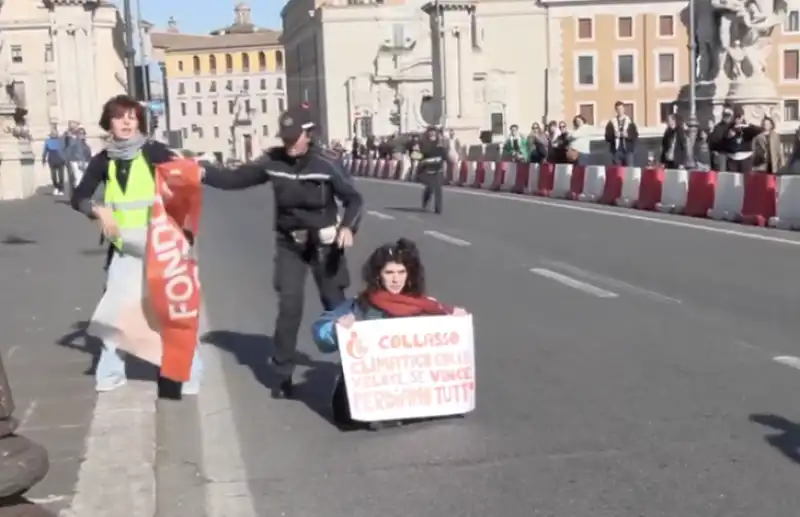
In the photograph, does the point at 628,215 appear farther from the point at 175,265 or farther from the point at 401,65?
the point at 401,65

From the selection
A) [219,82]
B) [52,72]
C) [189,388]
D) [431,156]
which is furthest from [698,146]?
[219,82]

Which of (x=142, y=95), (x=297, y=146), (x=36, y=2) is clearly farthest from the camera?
(x=36, y=2)

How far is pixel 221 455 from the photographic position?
699 cm

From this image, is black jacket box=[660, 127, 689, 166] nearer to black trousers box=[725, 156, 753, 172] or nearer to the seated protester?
black trousers box=[725, 156, 753, 172]

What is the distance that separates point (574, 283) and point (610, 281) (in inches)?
14.4

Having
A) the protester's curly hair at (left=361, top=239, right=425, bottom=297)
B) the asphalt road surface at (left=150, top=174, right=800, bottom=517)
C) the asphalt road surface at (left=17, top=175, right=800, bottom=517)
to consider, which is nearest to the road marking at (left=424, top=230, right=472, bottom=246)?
the asphalt road surface at (left=150, top=174, right=800, bottom=517)

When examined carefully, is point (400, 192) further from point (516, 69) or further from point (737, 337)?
point (516, 69)

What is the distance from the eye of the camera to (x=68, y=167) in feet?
→ 112

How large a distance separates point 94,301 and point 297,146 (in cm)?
546

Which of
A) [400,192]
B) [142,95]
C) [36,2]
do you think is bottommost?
[400,192]

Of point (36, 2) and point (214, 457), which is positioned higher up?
point (36, 2)

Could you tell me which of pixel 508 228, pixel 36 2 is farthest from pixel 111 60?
pixel 508 228

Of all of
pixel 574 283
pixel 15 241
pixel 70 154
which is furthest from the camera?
pixel 70 154

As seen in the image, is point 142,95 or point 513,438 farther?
point 142,95
